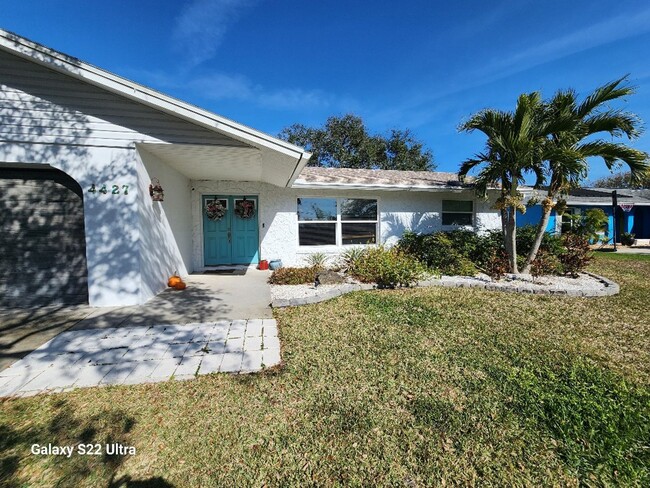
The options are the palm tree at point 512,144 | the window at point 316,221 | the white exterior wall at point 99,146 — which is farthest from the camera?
the window at point 316,221

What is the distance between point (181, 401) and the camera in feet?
9.16

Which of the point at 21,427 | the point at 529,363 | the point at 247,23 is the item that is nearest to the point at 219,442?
the point at 21,427

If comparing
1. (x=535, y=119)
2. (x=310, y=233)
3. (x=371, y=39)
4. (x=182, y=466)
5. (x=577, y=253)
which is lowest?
(x=182, y=466)

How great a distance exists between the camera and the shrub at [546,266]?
8258mm

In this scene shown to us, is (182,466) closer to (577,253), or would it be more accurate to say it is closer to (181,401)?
(181,401)

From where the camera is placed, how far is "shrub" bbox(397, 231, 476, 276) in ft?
27.9

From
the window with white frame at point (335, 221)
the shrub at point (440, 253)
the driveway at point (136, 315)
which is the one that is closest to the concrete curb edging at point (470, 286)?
the driveway at point (136, 315)

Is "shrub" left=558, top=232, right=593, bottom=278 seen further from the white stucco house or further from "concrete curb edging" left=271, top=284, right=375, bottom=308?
the white stucco house

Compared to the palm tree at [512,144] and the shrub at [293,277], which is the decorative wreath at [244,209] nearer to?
the shrub at [293,277]

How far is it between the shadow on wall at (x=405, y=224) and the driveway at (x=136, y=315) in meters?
5.38

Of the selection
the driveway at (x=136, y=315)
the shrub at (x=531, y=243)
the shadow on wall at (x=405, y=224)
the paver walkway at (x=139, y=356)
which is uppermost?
the shadow on wall at (x=405, y=224)

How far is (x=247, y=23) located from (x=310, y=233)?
6731 mm

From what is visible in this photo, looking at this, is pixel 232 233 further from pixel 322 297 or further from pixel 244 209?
pixel 322 297

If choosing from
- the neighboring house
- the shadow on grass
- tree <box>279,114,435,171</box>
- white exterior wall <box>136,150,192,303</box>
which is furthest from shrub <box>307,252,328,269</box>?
tree <box>279,114,435,171</box>
